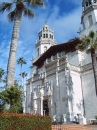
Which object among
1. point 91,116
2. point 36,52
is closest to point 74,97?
point 91,116

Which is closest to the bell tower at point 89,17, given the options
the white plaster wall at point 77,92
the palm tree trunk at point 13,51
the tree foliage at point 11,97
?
the white plaster wall at point 77,92

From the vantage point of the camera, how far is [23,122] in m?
11.0

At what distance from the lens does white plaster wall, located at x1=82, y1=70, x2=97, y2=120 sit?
1092 inches

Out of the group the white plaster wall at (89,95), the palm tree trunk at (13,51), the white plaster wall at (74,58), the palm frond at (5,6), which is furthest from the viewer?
the white plaster wall at (74,58)

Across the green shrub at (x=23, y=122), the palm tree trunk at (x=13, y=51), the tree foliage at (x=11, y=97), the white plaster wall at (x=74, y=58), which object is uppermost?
the white plaster wall at (x=74, y=58)

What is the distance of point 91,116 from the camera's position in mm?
27500

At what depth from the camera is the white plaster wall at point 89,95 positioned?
27.7m

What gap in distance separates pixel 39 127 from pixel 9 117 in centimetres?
285

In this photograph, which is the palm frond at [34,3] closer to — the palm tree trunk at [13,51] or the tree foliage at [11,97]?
the palm tree trunk at [13,51]

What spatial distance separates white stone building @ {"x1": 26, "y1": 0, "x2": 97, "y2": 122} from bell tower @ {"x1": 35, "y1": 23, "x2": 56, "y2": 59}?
626 centimetres

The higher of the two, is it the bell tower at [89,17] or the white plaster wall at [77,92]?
the bell tower at [89,17]

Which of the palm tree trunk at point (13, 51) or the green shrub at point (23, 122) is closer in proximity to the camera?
the green shrub at point (23, 122)

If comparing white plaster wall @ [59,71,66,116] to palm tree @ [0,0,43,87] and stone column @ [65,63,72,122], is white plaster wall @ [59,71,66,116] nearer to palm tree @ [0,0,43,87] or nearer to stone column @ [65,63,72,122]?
stone column @ [65,63,72,122]

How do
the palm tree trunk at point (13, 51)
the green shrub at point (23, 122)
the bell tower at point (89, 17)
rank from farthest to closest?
the bell tower at point (89, 17)
the palm tree trunk at point (13, 51)
the green shrub at point (23, 122)
